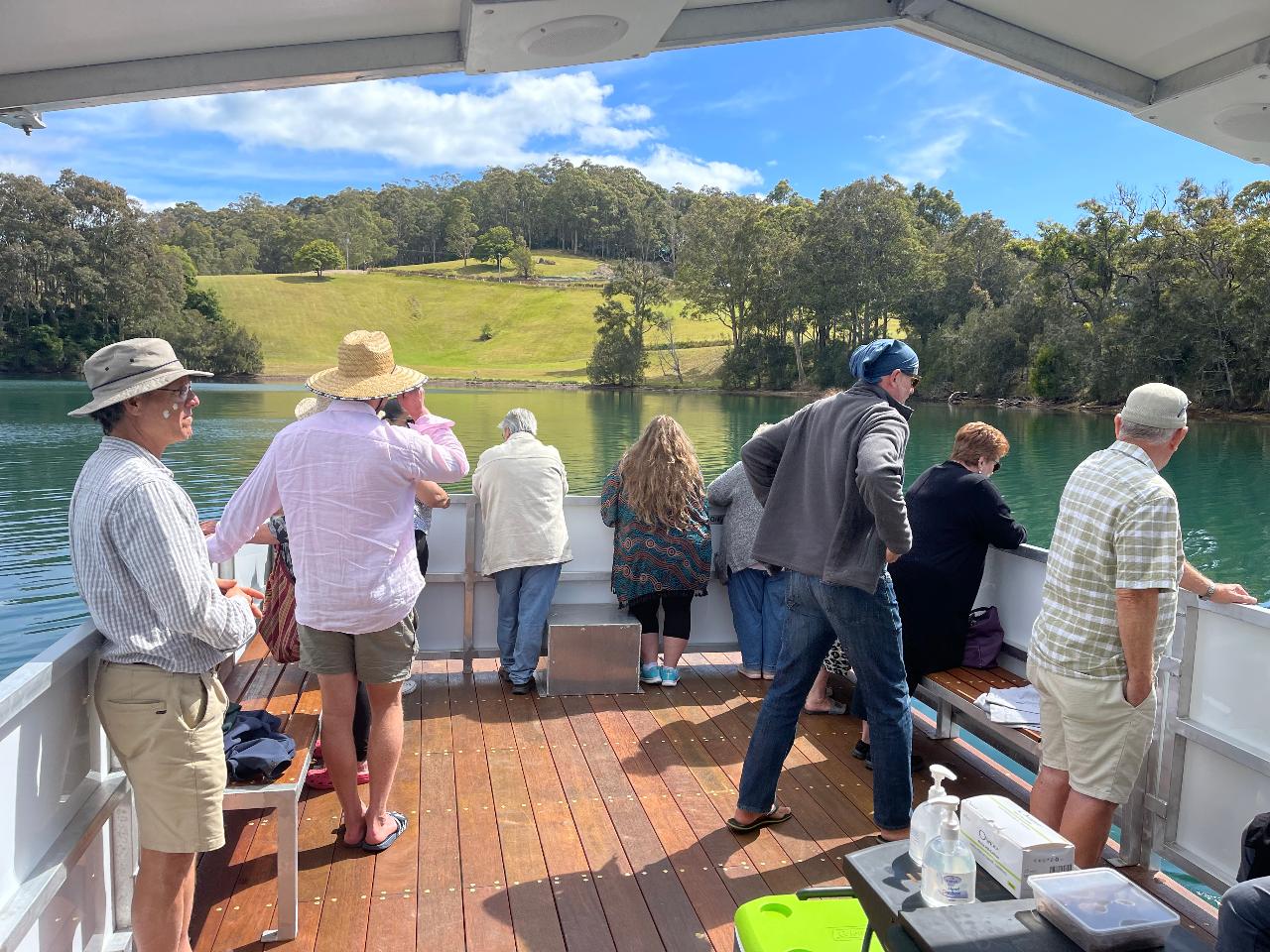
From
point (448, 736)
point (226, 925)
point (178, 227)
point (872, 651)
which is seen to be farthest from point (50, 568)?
point (178, 227)

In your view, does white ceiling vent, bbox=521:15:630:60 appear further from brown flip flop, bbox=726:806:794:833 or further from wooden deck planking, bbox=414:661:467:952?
brown flip flop, bbox=726:806:794:833

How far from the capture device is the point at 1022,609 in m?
3.89

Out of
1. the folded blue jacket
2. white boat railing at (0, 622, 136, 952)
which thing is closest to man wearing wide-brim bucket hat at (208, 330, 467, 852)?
the folded blue jacket

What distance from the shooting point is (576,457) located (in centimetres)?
2794

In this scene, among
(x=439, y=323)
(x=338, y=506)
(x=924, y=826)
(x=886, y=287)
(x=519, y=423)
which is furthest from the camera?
(x=439, y=323)

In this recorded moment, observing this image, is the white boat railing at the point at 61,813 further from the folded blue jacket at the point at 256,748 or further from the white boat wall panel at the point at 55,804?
the folded blue jacket at the point at 256,748

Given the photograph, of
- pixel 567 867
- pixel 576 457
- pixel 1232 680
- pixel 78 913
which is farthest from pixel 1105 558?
pixel 576 457

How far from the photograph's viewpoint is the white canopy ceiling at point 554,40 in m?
1.77

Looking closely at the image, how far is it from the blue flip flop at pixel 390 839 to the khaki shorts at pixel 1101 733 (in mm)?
2026

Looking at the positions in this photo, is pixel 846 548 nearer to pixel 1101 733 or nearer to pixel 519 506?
pixel 1101 733

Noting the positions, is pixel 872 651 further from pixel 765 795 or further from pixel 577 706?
pixel 577 706

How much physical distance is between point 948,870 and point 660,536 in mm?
3071

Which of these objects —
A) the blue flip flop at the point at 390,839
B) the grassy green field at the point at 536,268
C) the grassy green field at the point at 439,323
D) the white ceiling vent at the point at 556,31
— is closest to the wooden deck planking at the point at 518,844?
the blue flip flop at the point at 390,839

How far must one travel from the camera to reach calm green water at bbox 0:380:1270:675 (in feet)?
44.1
